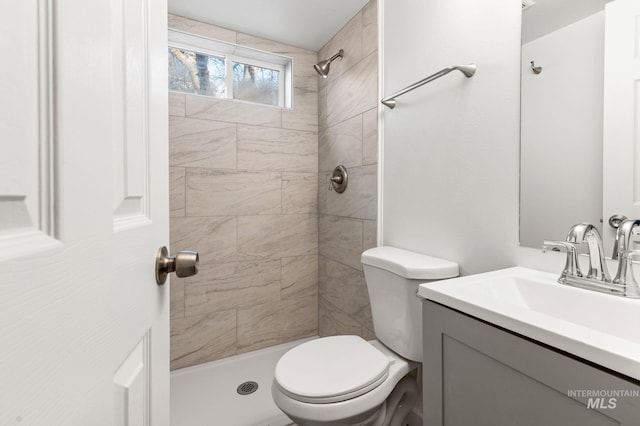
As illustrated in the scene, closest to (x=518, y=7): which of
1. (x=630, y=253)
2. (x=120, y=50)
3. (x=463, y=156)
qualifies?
(x=463, y=156)

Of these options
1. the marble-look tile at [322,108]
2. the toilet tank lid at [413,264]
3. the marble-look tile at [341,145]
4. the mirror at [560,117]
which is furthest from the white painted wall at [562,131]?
the marble-look tile at [322,108]

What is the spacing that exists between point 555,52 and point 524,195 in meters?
0.44

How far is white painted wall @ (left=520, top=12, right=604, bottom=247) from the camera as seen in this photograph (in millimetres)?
826

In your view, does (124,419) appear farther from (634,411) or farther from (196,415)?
(196,415)

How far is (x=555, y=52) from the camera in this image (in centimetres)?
90

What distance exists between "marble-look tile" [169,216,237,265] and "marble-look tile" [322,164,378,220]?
0.69 meters

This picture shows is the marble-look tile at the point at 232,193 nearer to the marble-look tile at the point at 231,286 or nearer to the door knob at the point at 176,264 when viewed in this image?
the marble-look tile at the point at 231,286

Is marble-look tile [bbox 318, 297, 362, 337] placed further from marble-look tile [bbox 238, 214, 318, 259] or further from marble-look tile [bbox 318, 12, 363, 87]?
marble-look tile [bbox 318, 12, 363, 87]

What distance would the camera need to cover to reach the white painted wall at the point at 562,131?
2.71 feet

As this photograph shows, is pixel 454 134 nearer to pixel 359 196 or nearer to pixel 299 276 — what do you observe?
pixel 359 196

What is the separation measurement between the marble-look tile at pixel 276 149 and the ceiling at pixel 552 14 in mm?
1420

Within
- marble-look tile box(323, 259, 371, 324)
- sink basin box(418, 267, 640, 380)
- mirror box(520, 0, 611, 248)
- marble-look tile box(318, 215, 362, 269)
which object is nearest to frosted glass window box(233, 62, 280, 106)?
marble-look tile box(318, 215, 362, 269)

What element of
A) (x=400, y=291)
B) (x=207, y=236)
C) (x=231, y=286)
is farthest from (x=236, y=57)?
(x=400, y=291)

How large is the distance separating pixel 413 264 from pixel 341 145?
1009 millimetres
